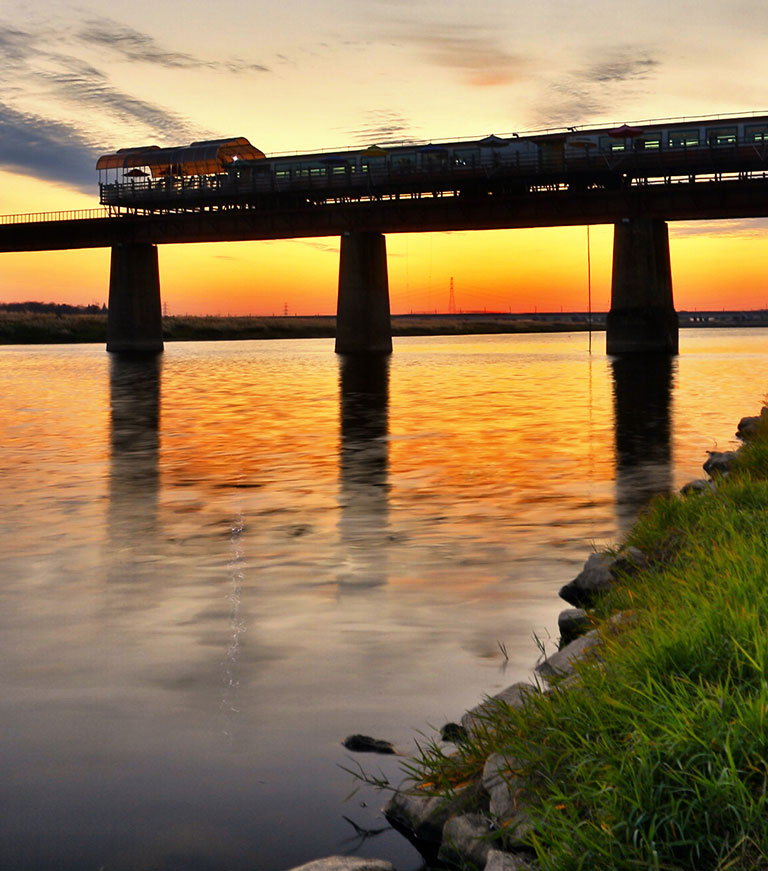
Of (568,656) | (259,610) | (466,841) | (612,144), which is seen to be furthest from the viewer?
(612,144)

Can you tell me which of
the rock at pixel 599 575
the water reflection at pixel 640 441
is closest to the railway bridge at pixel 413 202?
the water reflection at pixel 640 441

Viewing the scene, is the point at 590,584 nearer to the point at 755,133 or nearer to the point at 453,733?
the point at 453,733

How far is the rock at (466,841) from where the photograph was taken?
14.8ft

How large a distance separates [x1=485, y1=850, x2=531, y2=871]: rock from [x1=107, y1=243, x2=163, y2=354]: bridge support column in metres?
89.0

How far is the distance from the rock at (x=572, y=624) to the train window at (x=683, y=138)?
2799 inches

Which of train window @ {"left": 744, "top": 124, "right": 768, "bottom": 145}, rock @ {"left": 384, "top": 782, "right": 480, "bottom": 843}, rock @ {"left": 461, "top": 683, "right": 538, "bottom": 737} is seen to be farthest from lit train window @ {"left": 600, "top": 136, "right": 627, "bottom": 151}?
rock @ {"left": 384, "top": 782, "right": 480, "bottom": 843}

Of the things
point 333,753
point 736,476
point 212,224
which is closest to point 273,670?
point 333,753

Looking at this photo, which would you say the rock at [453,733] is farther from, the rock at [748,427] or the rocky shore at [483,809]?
the rock at [748,427]

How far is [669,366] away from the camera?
6097 centimetres

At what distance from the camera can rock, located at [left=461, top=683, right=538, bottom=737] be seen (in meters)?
5.50

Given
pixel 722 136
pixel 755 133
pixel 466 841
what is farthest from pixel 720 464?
pixel 755 133

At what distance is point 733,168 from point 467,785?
7228 cm

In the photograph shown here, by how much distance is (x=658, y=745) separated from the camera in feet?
13.1

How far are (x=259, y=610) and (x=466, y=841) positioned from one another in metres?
4.57
